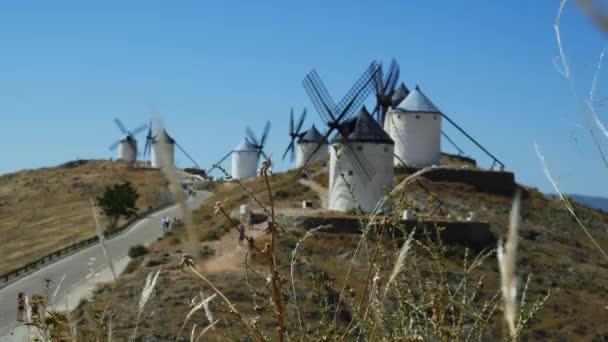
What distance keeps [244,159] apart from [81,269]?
32.7 meters

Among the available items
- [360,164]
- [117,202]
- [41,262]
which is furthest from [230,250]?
[117,202]

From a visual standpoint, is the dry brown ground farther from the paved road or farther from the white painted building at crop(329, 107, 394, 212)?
the white painted building at crop(329, 107, 394, 212)

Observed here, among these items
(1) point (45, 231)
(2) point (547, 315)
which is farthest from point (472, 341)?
(1) point (45, 231)

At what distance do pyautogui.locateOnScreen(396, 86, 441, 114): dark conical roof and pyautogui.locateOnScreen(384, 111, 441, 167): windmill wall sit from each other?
208mm

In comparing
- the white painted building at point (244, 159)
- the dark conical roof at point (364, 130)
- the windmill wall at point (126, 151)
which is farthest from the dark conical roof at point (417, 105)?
the windmill wall at point (126, 151)

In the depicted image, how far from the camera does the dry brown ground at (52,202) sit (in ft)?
160

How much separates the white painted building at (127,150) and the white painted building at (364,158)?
1951 inches

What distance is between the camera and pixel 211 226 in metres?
34.5

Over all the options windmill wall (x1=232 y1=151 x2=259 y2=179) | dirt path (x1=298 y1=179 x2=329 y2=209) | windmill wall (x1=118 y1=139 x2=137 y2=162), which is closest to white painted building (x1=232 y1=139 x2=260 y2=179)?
windmill wall (x1=232 y1=151 x2=259 y2=179)

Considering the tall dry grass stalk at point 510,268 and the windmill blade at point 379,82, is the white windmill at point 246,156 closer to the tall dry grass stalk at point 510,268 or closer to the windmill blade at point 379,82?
the windmill blade at point 379,82

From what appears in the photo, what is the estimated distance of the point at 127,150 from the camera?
8212cm

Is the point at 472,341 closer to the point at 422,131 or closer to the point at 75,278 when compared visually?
the point at 75,278

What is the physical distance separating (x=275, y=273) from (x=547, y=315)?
81.3 ft

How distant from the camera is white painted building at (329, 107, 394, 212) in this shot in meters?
34.2
